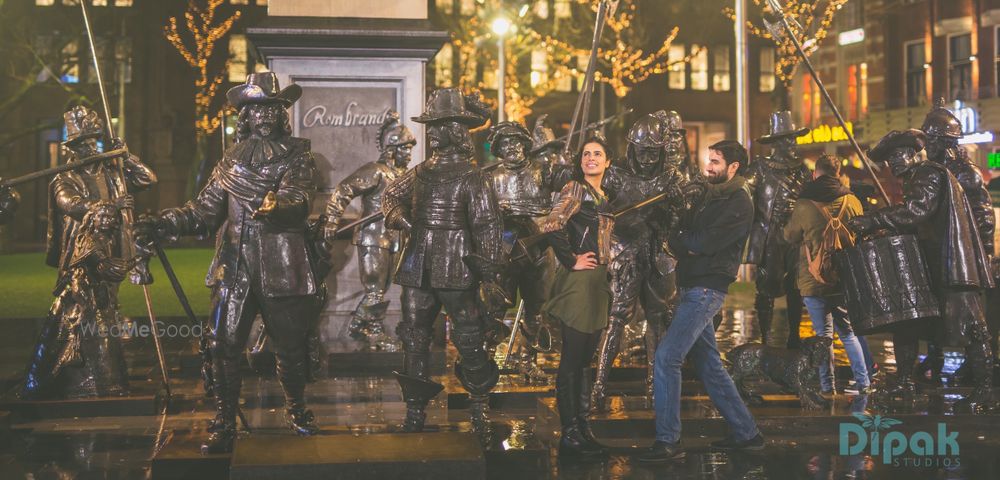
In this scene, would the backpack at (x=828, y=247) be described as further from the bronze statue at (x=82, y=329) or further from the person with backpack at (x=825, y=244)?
the bronze statue at (x=82, y=329)

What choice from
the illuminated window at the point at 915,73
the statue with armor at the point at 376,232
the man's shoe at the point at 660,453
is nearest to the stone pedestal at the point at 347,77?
the statue with armor at the point at 376,232

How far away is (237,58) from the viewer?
176 ft

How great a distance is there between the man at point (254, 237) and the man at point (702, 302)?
2.47 meters

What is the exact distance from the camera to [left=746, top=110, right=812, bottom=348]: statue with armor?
11938 mm

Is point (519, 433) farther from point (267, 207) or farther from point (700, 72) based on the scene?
point (700, 72)

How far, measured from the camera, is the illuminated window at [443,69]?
A: 48.9 m

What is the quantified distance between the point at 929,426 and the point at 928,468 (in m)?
1.02

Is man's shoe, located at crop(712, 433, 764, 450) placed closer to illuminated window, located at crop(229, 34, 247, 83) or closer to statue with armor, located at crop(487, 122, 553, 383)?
statue with armor, located at crop(487, 122, 553, 383)

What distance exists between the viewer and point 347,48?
42.1ft

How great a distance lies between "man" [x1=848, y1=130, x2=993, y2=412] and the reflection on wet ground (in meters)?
0.44

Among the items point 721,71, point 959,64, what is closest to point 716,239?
point 959,64

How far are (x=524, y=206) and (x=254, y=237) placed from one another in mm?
4466

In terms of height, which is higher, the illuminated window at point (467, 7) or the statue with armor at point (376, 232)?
the illuminated window at point (467, 7)

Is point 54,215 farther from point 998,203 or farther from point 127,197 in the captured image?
point 998,203
